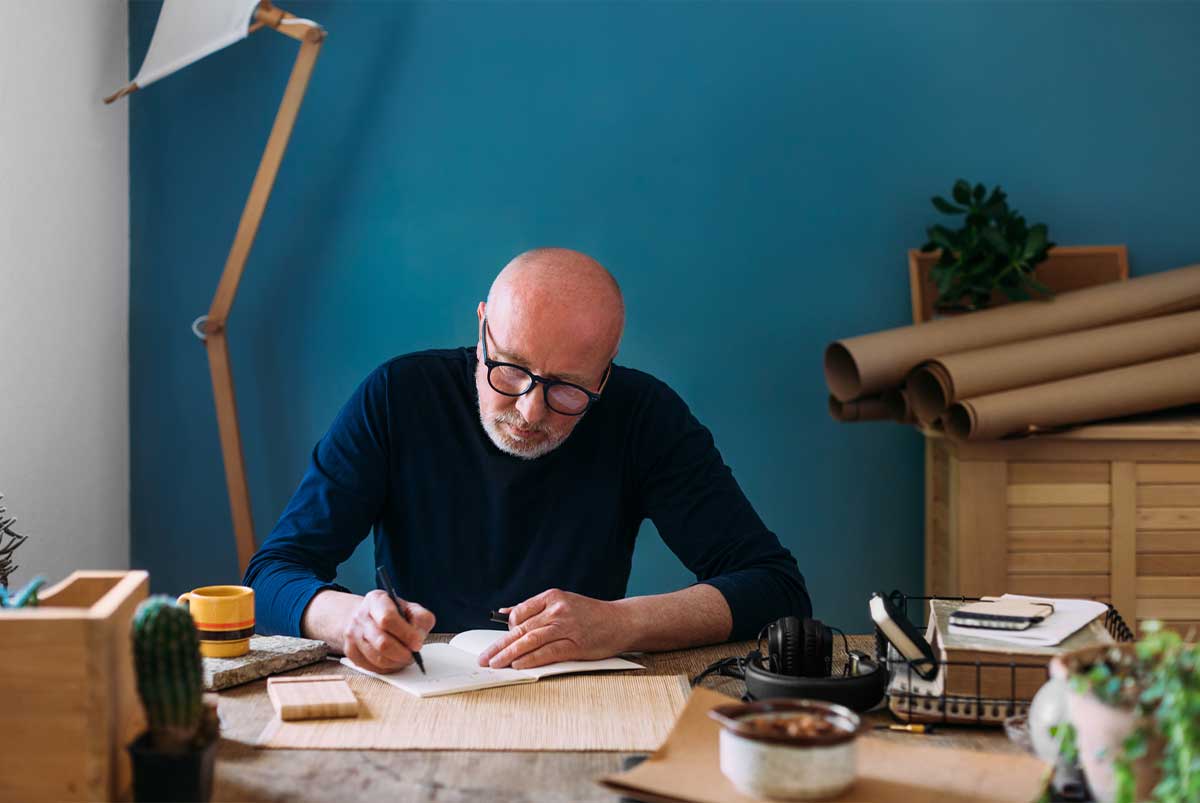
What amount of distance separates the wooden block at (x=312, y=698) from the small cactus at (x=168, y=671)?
268mm

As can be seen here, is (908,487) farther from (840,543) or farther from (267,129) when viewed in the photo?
(267,129)

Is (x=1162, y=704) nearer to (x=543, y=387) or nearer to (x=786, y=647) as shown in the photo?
(x=786, y=647)

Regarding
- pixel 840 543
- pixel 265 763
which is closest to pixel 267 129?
pixel 840 543

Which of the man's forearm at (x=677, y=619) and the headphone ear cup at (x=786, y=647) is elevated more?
the headphone ear cup at (x=786, y=647)

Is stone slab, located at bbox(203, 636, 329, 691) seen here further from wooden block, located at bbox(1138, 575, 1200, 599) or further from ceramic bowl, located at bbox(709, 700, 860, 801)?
wooden block, located at bbox(1138, 575, 1200, 599)

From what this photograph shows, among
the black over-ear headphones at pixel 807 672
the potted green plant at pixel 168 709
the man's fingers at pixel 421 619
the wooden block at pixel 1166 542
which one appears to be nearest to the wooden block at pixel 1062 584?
the wooden block at pixel 1166 542

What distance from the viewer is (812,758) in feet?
3.71

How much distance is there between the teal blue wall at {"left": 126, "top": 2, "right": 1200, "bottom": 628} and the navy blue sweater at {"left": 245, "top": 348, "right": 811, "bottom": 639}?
110cm

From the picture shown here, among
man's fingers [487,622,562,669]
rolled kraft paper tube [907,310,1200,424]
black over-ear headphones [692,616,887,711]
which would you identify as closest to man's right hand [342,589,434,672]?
man's fingers [487,622,562,669]

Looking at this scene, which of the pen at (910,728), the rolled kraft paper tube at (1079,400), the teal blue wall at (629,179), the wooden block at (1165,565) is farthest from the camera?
the teal blue wall at (629,179)

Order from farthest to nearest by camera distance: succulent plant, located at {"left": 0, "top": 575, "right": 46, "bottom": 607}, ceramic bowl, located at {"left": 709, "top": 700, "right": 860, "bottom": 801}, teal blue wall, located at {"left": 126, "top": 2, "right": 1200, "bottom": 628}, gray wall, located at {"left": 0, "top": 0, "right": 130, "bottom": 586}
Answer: teal blue wall, located at {"left": 126, "top": 2, "right": 1200, "bottom": 628} < gray wall, located at {"left": 0, "top": 0, "right": 130, "bottom": 586} < succulent plant, located at {"left": 0, "top": 575, "right": 46, "bottom": 607} < ceramic bowl, located at {"left": 709, "top": 700, "right": 860, "bottom": 801}

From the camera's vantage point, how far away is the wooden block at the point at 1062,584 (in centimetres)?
296

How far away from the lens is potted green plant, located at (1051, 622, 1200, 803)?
972mm

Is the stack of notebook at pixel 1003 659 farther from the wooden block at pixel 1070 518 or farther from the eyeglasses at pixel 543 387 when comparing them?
the wooden block at pixel 1070 518
